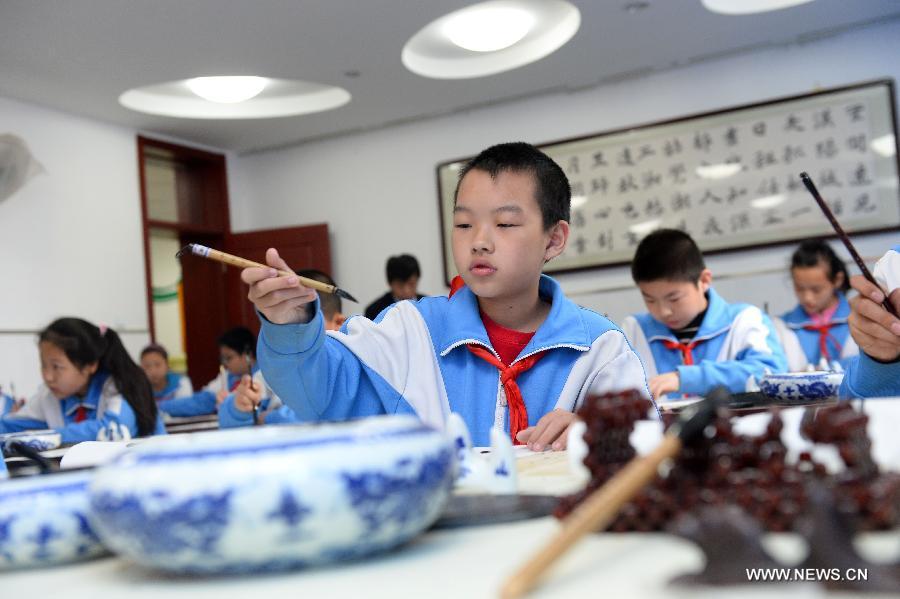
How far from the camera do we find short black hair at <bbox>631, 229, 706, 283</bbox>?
11.3 feet

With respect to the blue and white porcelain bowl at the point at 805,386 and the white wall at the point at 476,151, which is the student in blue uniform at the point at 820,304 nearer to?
the white wall at the point at 476,151

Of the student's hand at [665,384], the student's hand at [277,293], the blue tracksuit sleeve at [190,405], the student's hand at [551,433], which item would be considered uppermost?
the student's hand at [277,293]

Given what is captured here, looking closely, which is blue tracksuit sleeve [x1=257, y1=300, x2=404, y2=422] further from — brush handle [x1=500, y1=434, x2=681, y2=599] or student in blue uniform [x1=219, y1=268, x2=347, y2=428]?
student in blue uniform [x1=219, y1=268, x2=347, y2=428]

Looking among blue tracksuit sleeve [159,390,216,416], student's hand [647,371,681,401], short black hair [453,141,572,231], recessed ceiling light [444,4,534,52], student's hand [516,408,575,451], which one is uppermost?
recessed ceiling light [444,4,534,52]

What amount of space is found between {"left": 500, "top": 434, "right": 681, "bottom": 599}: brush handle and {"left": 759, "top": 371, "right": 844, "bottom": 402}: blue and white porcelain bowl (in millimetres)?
1717

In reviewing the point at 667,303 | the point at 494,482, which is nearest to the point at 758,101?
the point at 667,303

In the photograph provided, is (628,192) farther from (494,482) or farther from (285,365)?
(494,482)

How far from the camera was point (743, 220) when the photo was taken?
5793 mm

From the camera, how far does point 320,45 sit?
5066 mm

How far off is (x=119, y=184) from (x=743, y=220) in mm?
4438

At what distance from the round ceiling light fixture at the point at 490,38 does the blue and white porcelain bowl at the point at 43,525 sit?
4533mm

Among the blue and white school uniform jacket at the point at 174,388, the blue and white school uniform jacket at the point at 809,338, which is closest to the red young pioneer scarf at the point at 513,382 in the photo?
the blue and white school uniform jacket at the point at 809,338

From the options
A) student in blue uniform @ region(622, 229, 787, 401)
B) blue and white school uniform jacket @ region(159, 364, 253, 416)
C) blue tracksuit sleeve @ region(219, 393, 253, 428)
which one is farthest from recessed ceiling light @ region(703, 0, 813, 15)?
blue and white school uniform jacket @ region(159, 364, 253, 416)

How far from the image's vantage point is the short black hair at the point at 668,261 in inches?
135
